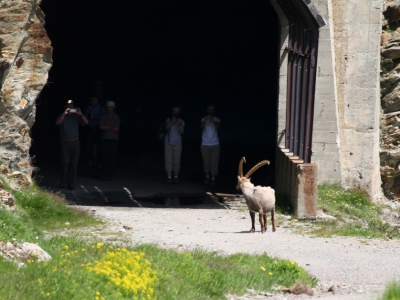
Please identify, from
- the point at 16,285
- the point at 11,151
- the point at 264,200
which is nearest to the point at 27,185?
the point at 11,151

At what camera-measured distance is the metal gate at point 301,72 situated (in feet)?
54.2

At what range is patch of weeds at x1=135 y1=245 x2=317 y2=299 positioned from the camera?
9.05 metres

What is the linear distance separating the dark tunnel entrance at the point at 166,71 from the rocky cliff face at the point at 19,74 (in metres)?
6.68

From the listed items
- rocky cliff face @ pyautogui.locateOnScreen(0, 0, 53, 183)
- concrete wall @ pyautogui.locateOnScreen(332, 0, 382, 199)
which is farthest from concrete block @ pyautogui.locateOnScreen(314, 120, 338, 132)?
rocky cliff face @ pyautogui.locateOnScreen(0, 0, 53, 183)

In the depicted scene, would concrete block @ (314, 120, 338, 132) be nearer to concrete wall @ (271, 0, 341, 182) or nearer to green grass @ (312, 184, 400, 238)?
concrete wall @ (271, 0, 341, 182)

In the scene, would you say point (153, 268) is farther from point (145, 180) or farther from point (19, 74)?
point (145, 180)

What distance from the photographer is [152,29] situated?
32.7 metres

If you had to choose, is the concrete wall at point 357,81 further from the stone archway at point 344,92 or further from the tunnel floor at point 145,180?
the tunnel floor at point 145,180

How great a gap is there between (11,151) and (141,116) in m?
17.5

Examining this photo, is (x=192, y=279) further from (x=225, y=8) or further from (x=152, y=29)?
(x=152, y=29)

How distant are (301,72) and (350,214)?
3337mm

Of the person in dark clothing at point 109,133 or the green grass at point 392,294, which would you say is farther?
the person in dark clothing at point 109,133

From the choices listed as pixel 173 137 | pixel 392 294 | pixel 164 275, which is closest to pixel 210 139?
pixel 173 137

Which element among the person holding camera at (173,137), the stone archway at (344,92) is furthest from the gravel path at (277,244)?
the person holding camera at (173,137)
